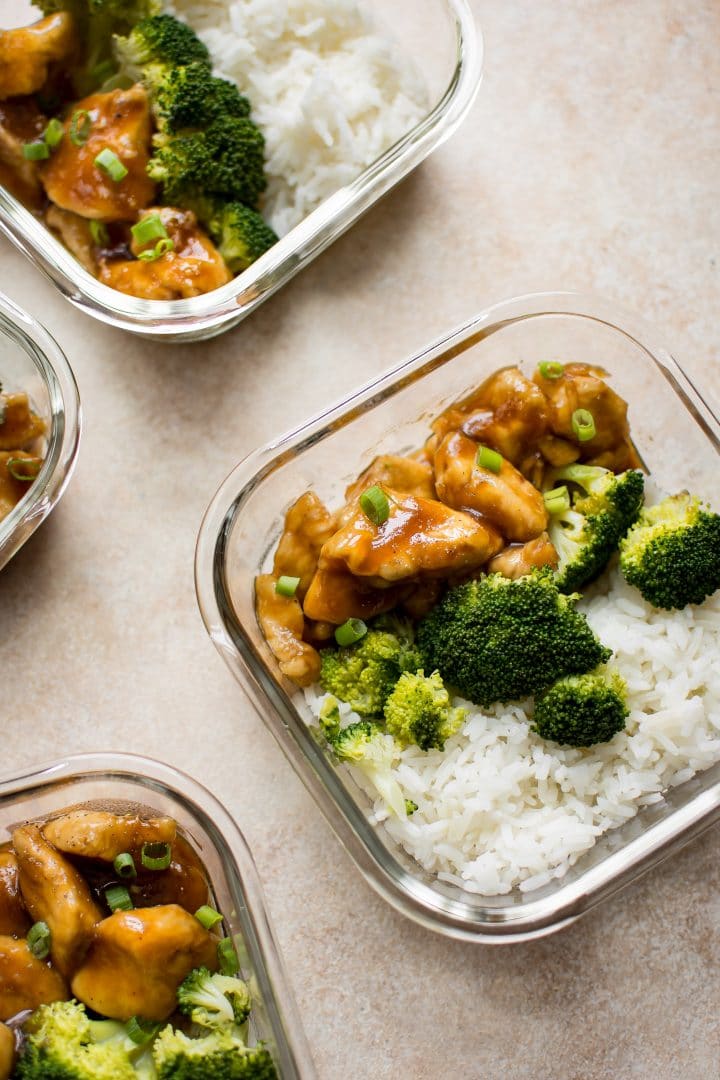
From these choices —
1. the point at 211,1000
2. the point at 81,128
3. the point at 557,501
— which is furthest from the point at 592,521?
the point at 81,128

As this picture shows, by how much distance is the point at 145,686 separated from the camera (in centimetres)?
289

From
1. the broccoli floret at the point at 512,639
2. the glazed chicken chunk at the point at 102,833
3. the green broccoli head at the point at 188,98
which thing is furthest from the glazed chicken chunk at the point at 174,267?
the glazed chicken chunk at the point at 102,833

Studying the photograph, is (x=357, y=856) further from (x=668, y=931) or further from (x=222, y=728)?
(x=668, y=931)

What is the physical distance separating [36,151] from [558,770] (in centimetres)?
224

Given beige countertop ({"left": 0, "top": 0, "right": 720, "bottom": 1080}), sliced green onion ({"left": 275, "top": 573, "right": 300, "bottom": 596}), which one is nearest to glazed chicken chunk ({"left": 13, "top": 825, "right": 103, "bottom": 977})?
beige countertop ({"left": 0, "top": 0, "right": 720, "bottom": 1080})

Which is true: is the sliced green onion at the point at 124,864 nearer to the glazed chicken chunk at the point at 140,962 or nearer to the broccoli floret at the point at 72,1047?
the glazed chicken chunk at the point at 140,962

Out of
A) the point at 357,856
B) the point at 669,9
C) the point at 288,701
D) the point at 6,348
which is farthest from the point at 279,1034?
the point at 669,9

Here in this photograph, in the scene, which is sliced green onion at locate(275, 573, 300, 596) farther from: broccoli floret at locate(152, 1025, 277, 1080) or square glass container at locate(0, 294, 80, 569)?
broccoli floret at locate(152, 1025, 277, 1080)

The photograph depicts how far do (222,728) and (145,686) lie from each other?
0.25 metres

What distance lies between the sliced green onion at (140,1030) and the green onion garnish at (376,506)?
4.38ft

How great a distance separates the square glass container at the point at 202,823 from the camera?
2500mm

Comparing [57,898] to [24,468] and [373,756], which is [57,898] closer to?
[373,756]

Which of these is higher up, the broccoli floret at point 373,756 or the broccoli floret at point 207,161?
the broccoli floret at point 207,161

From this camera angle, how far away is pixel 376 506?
2.51 metres
